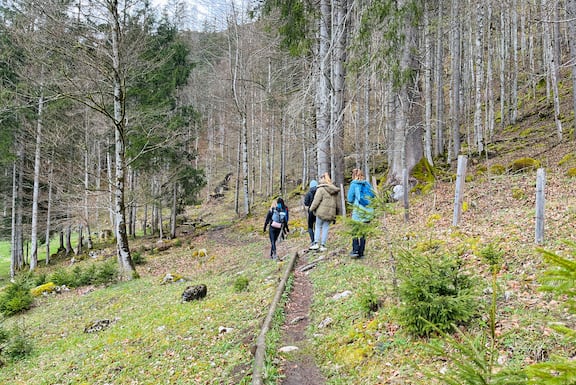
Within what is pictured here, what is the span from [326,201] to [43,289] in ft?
36.2

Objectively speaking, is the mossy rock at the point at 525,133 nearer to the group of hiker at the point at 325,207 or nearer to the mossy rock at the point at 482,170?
the mossy rock at the point at 482,170

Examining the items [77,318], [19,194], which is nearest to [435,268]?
[77,318]

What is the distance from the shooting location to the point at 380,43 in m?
10.2

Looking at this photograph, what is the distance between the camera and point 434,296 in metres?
3.62

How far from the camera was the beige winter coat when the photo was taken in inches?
334

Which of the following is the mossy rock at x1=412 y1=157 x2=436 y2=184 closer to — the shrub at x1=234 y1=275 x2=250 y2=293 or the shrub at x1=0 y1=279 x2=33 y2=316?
the shrub at x1=234 y1=275 x2=250 y2=293

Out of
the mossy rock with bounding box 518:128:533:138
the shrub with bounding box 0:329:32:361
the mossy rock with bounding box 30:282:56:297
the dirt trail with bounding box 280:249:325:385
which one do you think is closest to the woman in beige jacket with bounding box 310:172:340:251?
the dirt trail with bounding box 280:249:325:385

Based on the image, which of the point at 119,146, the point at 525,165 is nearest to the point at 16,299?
the point at 119,146

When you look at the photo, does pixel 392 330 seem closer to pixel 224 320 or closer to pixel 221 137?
pixel 224 320

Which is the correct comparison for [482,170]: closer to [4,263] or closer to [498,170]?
[498,170]

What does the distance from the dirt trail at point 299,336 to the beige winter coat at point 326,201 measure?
1606 mm

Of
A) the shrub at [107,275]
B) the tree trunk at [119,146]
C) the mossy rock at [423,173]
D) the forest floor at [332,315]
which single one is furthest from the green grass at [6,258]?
the mossy rock at [423,173]

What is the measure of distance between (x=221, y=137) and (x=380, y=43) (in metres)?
A: 36.8

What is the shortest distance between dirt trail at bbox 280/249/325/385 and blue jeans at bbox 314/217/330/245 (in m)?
1.66
